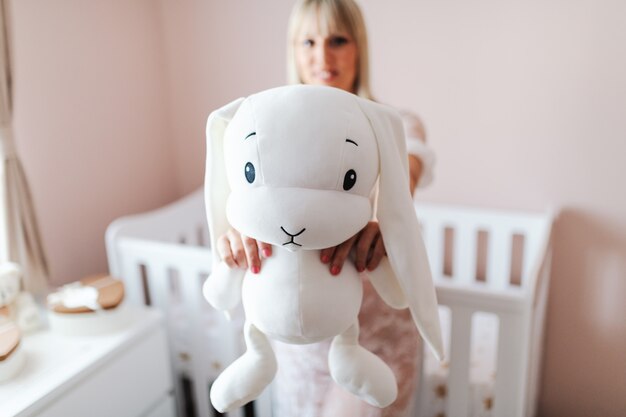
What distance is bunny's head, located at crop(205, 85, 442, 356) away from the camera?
2.10 feet

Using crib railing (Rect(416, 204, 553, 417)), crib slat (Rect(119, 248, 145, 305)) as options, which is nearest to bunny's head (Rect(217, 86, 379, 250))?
crib railing (Rect(416, 204, 553, 417))

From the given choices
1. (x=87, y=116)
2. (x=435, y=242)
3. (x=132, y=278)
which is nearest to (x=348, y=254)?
(x=132, y=278)

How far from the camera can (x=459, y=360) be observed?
42.1 inches

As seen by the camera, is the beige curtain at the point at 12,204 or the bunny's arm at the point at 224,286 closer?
the bunny's arm at the point at 224,286

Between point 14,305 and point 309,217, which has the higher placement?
point 309,217

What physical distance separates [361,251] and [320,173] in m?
0.16

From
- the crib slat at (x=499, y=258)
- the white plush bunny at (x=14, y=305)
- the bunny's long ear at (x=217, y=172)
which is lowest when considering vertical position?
the crib slat at (x=499, y=258)

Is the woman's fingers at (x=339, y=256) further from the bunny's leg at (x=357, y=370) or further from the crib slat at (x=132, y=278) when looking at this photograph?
the crib slat at (x=132, y=278)

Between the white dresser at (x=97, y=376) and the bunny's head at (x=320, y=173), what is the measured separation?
635 mm

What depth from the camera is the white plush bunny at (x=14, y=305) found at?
122 centimetres

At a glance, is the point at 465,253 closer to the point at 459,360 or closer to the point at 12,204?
the point at 459,360

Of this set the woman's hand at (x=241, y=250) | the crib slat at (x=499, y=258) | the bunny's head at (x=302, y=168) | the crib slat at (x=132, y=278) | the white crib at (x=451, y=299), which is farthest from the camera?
the crib slat at (x=499, y=258)

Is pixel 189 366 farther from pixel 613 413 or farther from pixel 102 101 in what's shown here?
pixel 613 413

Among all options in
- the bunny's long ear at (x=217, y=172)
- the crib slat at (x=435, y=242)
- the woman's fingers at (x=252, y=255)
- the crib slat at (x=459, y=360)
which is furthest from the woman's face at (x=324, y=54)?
the crib slat at (x=435, y=242)
